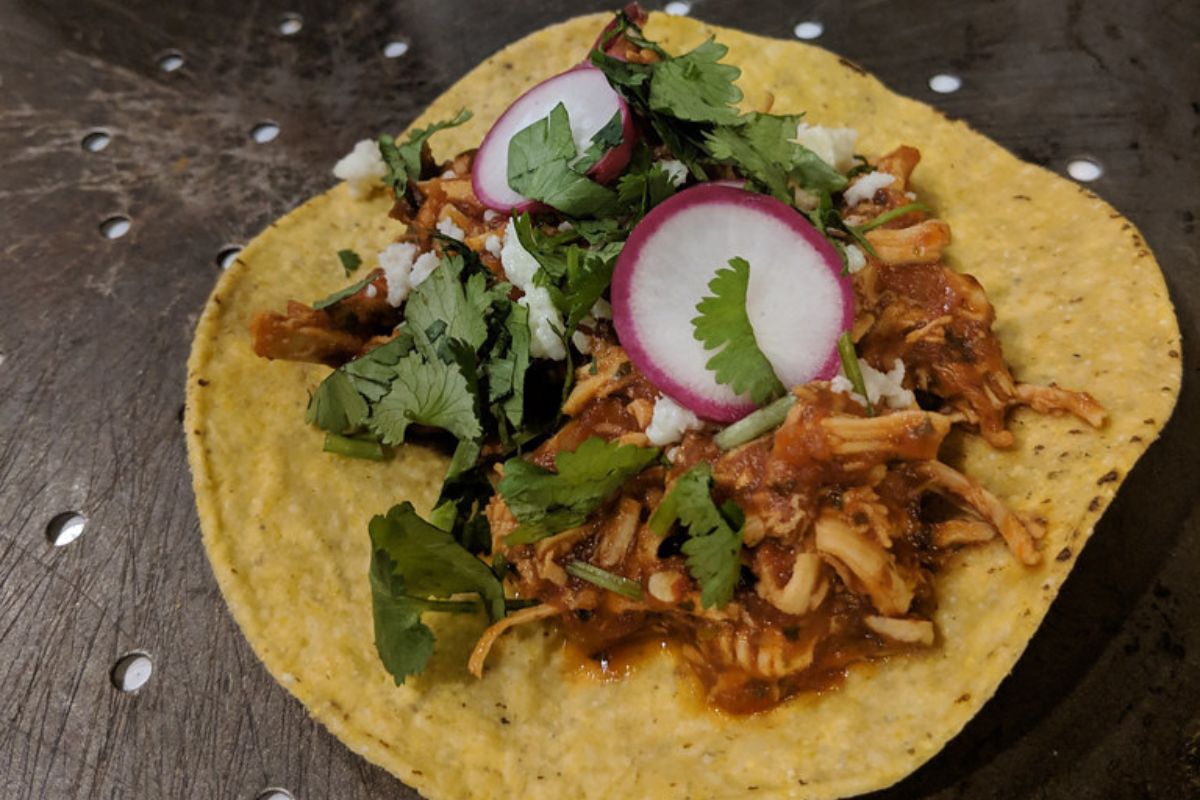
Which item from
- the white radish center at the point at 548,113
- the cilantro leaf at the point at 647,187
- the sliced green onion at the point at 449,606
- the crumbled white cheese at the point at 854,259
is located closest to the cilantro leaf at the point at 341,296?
the white radish center at the point at 548,113

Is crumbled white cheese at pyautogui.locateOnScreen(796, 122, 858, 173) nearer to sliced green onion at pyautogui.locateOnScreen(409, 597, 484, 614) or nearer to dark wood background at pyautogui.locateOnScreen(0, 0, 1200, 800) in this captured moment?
dark wood background at pyautogui.locateOnScreen(0, 0, 1200, 800)

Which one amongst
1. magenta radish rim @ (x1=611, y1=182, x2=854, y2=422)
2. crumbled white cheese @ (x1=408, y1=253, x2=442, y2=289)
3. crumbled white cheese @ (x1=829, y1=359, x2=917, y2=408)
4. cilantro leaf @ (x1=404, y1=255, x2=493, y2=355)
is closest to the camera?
crumbled white cheese @ (x1=829, y1=359, x2=917, y2=408)

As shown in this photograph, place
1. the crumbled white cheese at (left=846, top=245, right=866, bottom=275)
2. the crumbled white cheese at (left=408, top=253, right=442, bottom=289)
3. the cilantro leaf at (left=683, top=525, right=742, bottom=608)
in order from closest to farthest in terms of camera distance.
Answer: the cilantro leaf at (left=683, top=525, right=742, bottom=608) → the crumbled white cheese at (left=846, top=245, right=866, bottom=275) → the crumbled white cheese at (left=408, top=253, right=442, bottom=289)

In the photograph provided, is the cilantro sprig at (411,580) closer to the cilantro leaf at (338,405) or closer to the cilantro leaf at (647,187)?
the cilantro leaf at (338,405)

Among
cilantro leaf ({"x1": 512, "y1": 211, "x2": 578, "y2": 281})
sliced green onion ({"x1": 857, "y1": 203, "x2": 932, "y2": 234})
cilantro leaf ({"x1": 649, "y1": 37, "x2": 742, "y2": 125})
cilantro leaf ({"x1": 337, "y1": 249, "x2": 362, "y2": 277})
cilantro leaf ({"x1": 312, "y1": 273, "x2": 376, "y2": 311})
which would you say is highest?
cilantro leaf ({"x1": 649, "y1": 37, "x2": 742, "y2": 125})

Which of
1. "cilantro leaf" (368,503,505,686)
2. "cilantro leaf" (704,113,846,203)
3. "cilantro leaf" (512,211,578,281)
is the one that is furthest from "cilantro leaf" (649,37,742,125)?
"cilantro leaf" (368,503,505,686)

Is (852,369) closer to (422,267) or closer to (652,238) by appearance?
(652,238)
